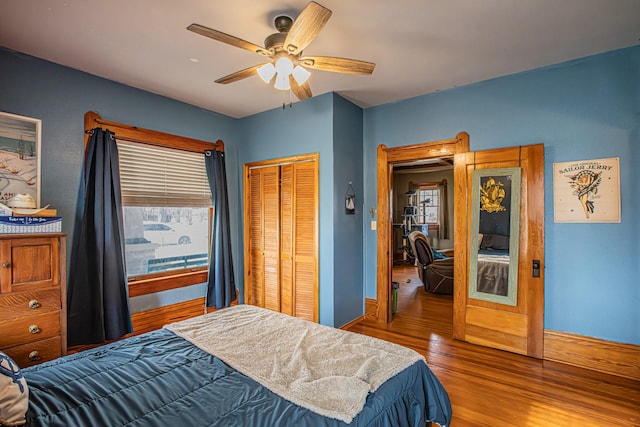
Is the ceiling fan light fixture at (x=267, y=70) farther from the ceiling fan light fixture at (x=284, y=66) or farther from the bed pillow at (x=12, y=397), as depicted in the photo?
the bed pillow at (x=12, y=397)

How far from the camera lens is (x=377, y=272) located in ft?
13.0

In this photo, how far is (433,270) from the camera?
5328 mm

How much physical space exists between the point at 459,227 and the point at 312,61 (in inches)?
92.0

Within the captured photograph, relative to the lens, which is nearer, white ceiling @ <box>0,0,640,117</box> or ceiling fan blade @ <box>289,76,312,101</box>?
white ceiling @ <box>0,0,640,117</box>

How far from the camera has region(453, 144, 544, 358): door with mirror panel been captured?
9.74 ft

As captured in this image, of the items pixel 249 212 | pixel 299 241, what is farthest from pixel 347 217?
pixel 249 212

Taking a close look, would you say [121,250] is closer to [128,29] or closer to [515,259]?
[128,29]

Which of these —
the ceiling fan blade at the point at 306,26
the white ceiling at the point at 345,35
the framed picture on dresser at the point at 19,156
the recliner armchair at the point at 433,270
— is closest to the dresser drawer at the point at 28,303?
the framed picture on dresser at the point at 19,156

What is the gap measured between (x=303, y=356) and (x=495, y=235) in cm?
243

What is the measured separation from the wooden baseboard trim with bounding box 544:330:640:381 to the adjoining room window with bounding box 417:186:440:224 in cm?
591

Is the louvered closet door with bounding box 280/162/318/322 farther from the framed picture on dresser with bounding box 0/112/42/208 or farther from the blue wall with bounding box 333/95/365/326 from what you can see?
the framed picture on dresser with bounding box 0/112/42/208

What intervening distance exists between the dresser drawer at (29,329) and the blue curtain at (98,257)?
0.64 m

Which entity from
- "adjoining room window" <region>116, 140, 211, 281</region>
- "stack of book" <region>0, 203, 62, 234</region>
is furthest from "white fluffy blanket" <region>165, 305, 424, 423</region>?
"adjoining room window" <region>116, 140, 211, 281</region>

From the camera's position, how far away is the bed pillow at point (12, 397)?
112cm
